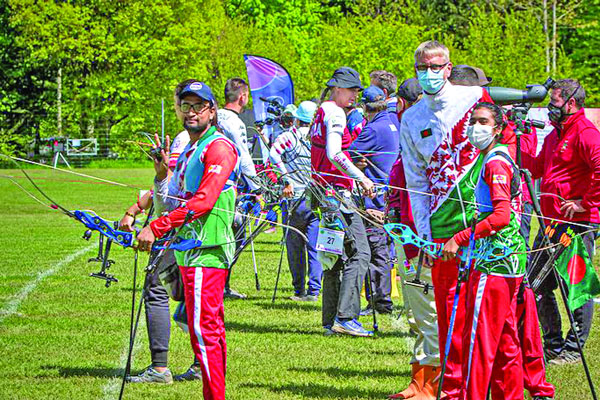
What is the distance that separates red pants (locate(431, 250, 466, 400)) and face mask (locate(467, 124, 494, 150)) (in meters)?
0.60

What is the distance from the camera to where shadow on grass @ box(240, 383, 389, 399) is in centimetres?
697

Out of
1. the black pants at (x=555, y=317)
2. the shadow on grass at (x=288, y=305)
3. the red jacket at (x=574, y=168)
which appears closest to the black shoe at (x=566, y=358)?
the black pants at (x=555, y=317)

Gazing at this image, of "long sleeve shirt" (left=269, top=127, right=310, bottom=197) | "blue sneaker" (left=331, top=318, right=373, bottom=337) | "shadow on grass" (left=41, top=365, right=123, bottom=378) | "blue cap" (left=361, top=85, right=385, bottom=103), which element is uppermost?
"blue cap" (left=361, top=85, right=385, bottom=103)

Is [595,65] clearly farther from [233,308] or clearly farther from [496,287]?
[496,287]

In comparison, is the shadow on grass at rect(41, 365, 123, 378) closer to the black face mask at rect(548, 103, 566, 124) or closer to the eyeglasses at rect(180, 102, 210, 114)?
the eyeglasses at rect(180, 102, 210, 114)

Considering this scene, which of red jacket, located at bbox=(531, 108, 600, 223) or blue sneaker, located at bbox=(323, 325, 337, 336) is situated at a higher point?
red jacket, located at bbox=(531, 108, 600, 223)

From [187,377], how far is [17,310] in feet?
11.9

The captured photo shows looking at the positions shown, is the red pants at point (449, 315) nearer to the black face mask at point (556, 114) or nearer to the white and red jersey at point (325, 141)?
the black face mask at point (556, 114)

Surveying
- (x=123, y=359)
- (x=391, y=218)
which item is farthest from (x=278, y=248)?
(x=391, y=218)

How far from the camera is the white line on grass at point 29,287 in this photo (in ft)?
34.1

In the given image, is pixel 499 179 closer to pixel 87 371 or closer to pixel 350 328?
pixel 87 371

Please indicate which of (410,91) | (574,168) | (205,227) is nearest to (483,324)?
(205,227)

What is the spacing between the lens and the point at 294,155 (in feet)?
39.5

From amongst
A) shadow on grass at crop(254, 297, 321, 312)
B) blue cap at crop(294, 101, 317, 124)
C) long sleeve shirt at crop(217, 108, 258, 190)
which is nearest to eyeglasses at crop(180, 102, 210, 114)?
long sleeve shirt at crop(217, 108, 258, 190)
